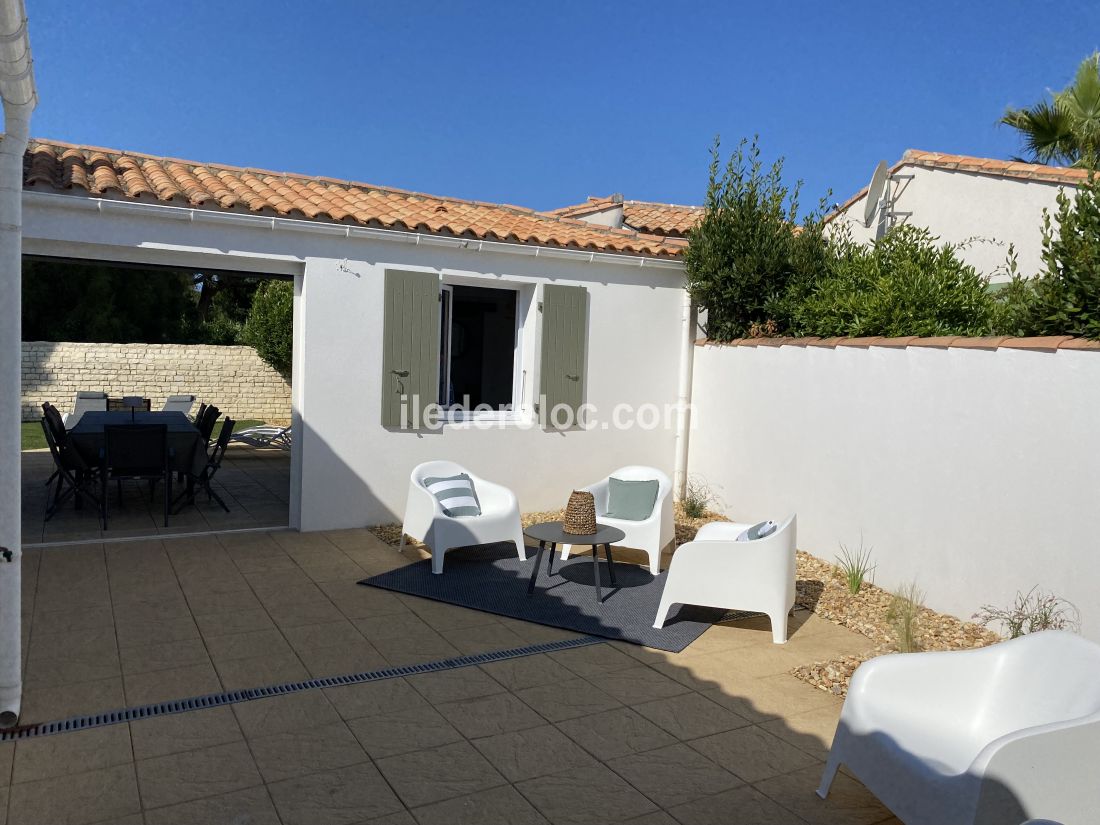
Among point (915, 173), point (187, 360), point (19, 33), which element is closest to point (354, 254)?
point (19, 33)

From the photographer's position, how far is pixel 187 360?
1723 centimetres

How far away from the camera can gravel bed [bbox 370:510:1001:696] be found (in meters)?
5.02

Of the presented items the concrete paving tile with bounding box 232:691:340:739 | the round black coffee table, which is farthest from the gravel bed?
the concrete paving tile with bounding box 232:691:340:739

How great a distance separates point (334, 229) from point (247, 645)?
431cm

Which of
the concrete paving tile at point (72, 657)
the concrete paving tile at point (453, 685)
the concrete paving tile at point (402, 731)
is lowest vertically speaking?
the concrete paving tile at point (453, 685)

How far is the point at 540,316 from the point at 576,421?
1352mm

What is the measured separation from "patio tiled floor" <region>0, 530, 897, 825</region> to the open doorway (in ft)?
7.03

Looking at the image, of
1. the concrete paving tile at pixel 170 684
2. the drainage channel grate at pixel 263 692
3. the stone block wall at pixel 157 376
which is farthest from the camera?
the stone block wall at pixel 157 376

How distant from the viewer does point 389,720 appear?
4.15 m

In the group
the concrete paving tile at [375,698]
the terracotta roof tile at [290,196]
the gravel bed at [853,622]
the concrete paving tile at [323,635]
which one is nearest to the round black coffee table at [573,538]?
the concrete paving tile at [323,635]

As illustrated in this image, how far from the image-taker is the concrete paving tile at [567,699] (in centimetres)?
435

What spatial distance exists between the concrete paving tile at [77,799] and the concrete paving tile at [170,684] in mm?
790

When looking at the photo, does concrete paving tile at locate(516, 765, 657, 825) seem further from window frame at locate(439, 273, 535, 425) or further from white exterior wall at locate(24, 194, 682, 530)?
window frame at locate(439, 273, 535, 425)

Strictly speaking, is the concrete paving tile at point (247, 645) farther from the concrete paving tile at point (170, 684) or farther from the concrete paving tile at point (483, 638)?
the concrete paving tile at point (483, 638)
